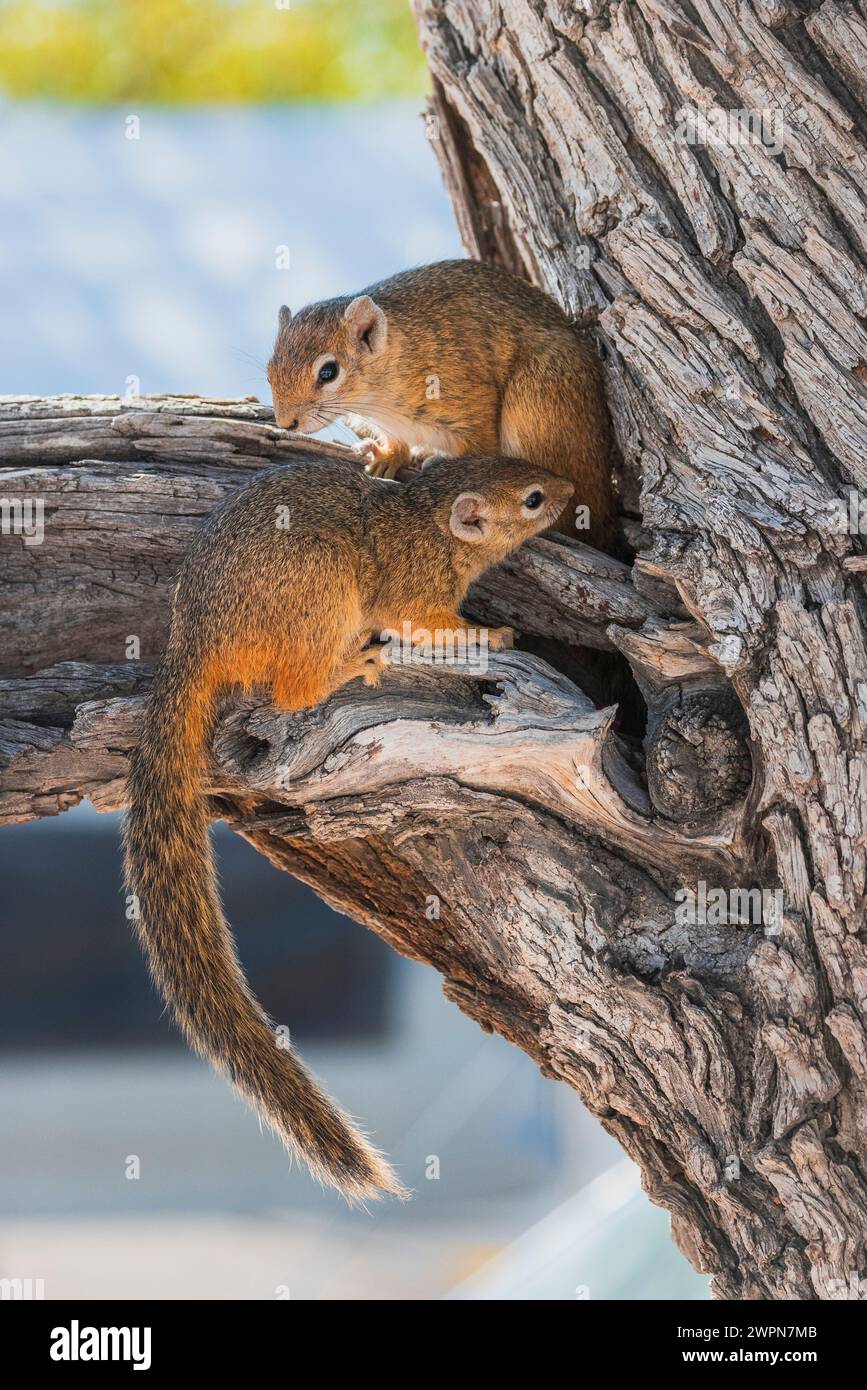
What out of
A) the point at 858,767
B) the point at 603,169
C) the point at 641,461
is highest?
the point at 603,169

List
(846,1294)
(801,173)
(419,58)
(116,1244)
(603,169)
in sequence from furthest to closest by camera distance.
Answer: (419,58) < (116,1244) < (603,169) < (801,173) < (846,1294)

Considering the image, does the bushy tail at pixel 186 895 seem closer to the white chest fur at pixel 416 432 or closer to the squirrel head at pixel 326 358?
the squirrel head at pixel 326 358

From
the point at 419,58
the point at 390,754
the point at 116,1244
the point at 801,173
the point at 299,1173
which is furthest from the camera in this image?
the point at 419,58

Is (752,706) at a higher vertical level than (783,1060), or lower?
higher

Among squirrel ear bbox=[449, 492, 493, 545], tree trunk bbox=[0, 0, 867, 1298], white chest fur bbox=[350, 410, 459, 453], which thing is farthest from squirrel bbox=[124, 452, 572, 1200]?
white chest fur bbox=[350, 410, 459, 453]

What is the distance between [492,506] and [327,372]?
77 cm

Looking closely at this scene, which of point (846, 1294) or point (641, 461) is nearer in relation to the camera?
point (846, 1294)

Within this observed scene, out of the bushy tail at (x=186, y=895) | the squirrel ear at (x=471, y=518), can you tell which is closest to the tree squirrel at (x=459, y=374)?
the squirrel ear at (x=471, y=518)

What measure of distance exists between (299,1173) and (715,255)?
5.88 m

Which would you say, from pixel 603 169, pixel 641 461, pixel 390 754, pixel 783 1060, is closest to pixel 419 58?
pixel 603 169

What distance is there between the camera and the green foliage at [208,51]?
826 centimetres

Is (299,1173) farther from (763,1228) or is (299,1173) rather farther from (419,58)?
(419,58)

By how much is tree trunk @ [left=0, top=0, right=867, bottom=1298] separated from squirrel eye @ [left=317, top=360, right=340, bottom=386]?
25cm

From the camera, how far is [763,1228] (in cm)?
292
